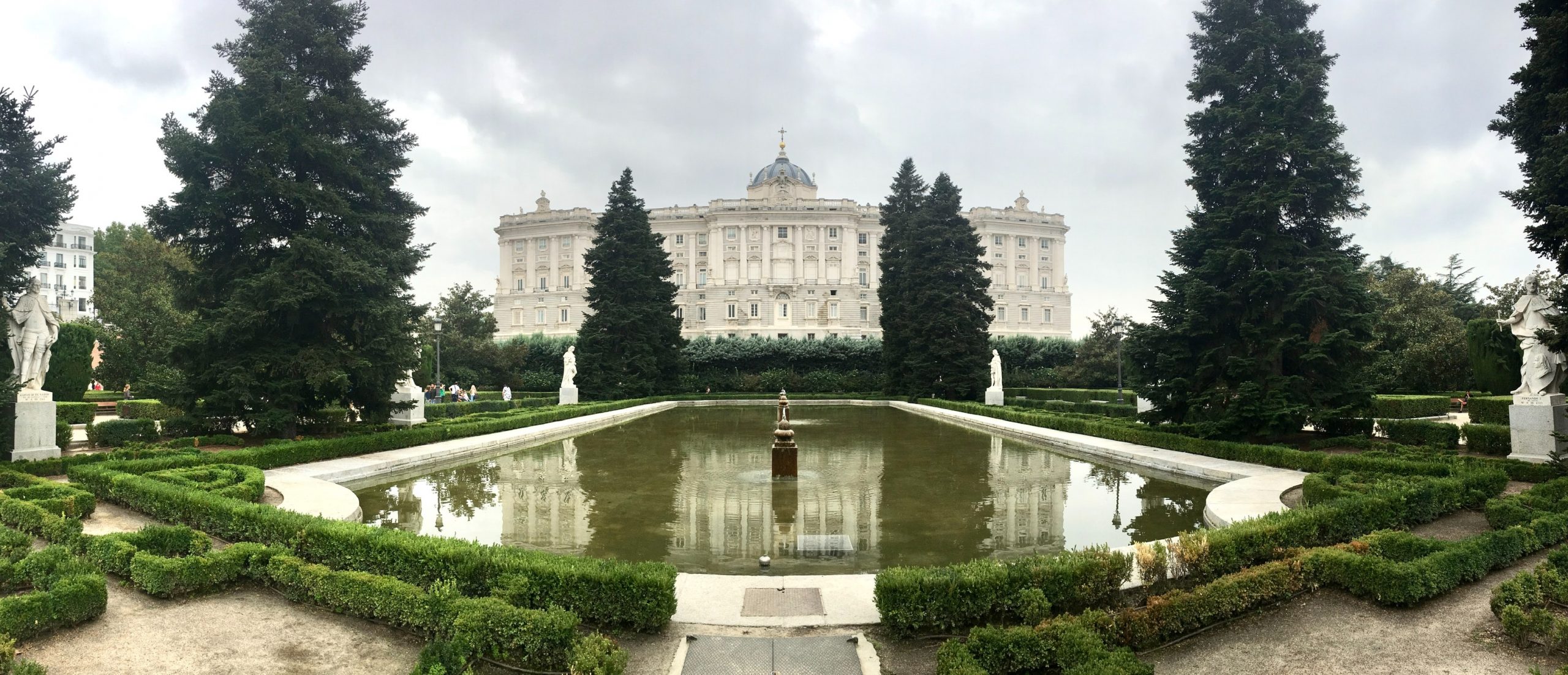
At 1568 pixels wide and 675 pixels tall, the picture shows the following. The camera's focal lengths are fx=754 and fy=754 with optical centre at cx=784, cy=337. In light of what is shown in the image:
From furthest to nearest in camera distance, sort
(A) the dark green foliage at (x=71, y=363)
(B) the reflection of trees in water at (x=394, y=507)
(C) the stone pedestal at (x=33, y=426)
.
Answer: (A) the dark green foliage at (x=71, y=363), (C) the stone pedestal at (x=33, y=426), (B) the reflection of trees in water at (x=394, y=507)

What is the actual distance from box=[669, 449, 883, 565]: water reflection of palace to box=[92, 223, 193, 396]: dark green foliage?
34.7ft

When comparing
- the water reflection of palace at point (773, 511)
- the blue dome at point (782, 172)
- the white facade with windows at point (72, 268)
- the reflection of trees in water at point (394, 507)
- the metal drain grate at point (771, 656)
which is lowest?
the water reflection of palace at point (773, 511)

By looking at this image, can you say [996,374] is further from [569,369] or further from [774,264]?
[774,264]

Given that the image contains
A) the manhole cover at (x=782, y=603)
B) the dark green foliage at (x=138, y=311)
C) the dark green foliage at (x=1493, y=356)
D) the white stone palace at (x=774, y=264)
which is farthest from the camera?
the white stone palace at (x=774, y=264)

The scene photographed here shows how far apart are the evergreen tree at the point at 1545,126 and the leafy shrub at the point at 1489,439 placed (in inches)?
125

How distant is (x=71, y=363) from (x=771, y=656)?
87.7 ft

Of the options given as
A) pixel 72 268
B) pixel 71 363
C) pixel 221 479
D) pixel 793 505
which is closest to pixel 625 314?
pixel 71 363

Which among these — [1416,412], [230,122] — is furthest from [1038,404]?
[230,122]

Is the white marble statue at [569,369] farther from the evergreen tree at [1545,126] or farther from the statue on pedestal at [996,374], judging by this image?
the evergreen tree at [1545,126]

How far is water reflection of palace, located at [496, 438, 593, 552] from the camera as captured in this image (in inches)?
316

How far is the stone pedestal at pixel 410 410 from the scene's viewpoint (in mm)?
18688

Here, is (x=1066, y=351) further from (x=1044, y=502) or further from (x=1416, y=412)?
(x=1044, y=502)

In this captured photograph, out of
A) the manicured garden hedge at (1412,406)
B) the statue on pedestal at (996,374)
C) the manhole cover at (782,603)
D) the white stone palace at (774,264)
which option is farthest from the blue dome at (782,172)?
the manhole cover at (782,603)

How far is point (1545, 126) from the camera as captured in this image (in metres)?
10.5
